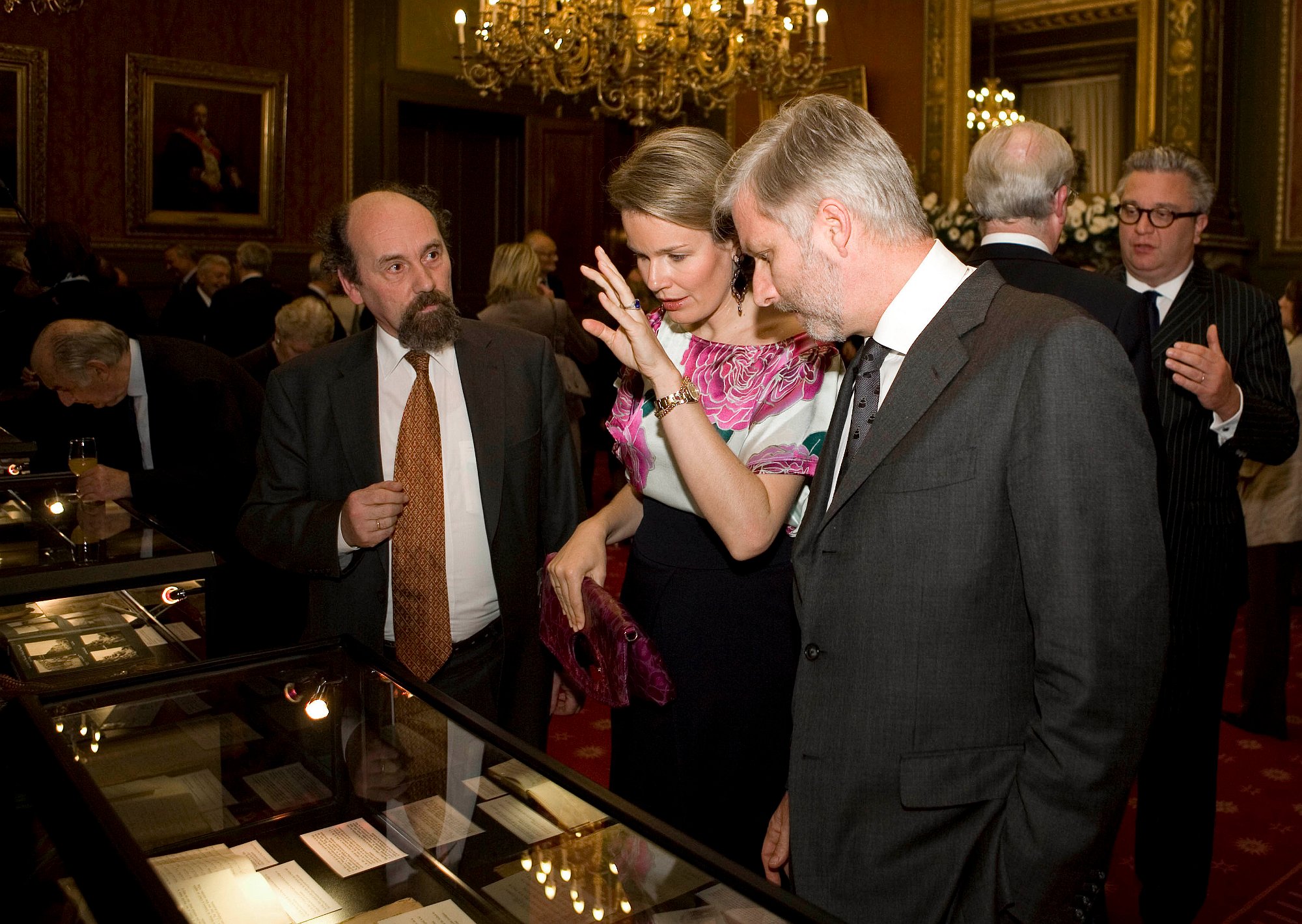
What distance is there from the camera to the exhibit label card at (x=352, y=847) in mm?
1348

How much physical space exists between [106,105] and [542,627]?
8759mm

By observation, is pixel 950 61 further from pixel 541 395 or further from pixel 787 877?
pixel 787 877

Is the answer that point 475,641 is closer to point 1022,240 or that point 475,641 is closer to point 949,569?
point 949,569

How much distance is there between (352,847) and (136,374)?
2.77 meters

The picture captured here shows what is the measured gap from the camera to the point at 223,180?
9.62 meters

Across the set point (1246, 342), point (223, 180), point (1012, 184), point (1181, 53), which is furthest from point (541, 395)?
point (223, 180)

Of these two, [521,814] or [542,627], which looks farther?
[542,627]

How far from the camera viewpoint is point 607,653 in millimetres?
1913

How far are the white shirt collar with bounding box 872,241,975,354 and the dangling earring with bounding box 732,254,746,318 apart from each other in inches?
22.0

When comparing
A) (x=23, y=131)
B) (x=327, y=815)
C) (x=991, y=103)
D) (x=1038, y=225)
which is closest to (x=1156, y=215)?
(x=1038, y=225)

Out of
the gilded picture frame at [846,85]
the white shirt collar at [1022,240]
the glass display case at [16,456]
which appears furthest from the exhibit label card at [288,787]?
the gilded picture frame at [846,85]

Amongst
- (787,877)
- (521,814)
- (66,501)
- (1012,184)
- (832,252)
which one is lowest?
(787,877)

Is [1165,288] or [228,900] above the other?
[1165,288]

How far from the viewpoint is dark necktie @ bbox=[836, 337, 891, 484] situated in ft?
4.89
